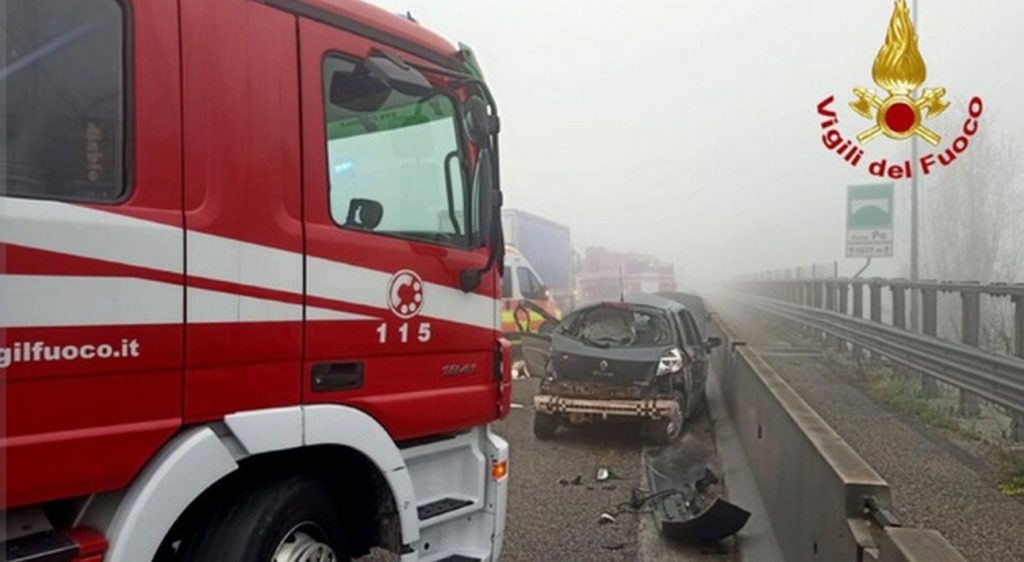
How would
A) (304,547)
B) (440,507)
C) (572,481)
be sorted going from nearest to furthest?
1. (304,547)
2. (440,507)
3. (572,481)

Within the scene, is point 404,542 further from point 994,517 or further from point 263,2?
point 994,517

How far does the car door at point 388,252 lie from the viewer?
317 cm

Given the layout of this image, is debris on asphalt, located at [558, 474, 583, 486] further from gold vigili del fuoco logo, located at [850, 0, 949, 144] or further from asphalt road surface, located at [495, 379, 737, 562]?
gold vigili del fuoco logo, located at [850, 0, 949, 144]

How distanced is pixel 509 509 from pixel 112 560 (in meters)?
4.13

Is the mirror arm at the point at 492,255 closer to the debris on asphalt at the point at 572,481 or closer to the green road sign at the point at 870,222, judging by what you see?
the debris on asphalt at the point at 572,481

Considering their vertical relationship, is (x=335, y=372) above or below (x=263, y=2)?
below

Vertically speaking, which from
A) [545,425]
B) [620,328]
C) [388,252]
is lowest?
[545,425]

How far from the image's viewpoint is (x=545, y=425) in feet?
29.4

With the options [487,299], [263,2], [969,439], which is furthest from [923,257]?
[263,2]

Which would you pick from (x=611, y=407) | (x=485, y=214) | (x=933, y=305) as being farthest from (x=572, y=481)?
(x=933, y=305)

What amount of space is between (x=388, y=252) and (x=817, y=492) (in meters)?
2.46

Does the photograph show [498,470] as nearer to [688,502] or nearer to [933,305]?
[688,502]

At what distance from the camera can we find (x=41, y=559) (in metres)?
2.26

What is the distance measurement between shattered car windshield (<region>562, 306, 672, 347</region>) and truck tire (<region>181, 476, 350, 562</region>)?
6.07 m
